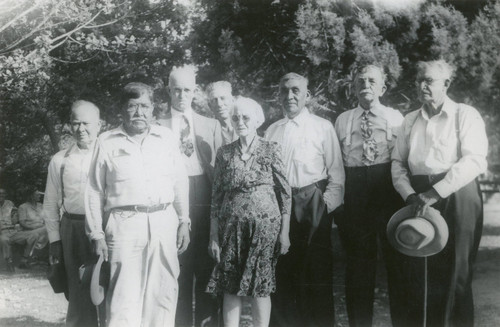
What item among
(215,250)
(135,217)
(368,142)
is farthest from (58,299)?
(368,142)

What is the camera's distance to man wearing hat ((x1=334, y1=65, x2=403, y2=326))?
3.92 metres

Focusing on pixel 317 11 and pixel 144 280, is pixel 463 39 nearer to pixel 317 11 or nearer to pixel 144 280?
pixel 317 11

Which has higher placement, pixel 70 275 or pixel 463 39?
pixel 463 39

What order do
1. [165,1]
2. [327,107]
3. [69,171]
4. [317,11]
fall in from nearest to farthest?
[69,171], [317,11], [327,107], [165,1]

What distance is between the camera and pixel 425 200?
343cm

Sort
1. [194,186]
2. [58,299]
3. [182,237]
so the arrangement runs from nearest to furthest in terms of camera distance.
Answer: [182,237], [194,186], [58,299]

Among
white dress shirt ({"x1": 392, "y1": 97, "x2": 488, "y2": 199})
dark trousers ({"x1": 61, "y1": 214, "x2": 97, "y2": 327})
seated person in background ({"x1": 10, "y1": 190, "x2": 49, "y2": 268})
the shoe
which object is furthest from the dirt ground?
white dress shirt ({"x1": 392, "y1": 97, "x2": 488, "y2": 199})

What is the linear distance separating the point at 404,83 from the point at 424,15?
2.50 feet

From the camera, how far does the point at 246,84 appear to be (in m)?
5.88

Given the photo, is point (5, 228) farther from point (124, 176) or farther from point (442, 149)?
point (442, 149)

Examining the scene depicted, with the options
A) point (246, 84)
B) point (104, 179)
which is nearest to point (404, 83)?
point (246, 84)

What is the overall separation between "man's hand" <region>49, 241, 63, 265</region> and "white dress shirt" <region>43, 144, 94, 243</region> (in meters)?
0.03

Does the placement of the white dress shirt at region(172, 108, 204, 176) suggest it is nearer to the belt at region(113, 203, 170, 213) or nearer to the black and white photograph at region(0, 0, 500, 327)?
the black and white photograph at region(0, 0, 500, 327)

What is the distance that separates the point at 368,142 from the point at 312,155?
437mm
